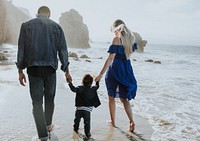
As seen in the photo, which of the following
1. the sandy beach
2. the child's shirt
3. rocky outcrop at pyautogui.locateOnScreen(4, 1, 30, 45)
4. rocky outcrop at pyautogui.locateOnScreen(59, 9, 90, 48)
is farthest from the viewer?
rocky outcrop at pyautogui.locateOnScreen(59, 9, 90, 48)

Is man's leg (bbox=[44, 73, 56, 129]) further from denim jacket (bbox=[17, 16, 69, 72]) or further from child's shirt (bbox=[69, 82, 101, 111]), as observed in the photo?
child's shirt (bbox=[69, 82, 101, 111])

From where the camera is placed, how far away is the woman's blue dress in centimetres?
496

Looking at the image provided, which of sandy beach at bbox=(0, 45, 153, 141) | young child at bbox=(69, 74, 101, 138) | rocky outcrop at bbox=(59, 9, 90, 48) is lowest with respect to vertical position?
sandy beach at bbox=(0, 45, 153, 141)

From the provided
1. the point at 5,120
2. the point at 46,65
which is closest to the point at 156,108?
the point at 5,120

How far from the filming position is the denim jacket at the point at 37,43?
3732mm

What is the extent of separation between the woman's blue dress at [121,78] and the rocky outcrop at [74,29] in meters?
74.1

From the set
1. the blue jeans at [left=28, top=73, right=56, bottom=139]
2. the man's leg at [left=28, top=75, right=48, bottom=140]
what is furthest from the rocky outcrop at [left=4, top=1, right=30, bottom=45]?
the man's leg at [left=28, top=75, right=48, bottom=140]

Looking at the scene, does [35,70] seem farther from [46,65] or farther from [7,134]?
[7,134]

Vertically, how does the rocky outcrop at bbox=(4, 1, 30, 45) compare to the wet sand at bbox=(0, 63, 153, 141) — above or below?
above

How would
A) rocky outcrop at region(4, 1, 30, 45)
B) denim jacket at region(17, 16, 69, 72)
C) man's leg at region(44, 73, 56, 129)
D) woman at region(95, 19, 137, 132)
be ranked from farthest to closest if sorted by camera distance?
rocky outcrop at region(4, 1, 30, 45) → woman at region(95, 19, 137, 132) → man's leg at region(44, 73, 56, 129) → denim jacket at region(17, 16, 69, 72)

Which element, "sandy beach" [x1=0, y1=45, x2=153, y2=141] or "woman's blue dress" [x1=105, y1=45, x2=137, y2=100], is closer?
"sandy beach" [x1=0, y1=45, x2=153, y2=141]

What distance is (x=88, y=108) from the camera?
14.6 ft

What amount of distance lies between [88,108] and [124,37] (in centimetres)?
134

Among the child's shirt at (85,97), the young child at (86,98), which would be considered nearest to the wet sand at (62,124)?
the young child at (86,98)
